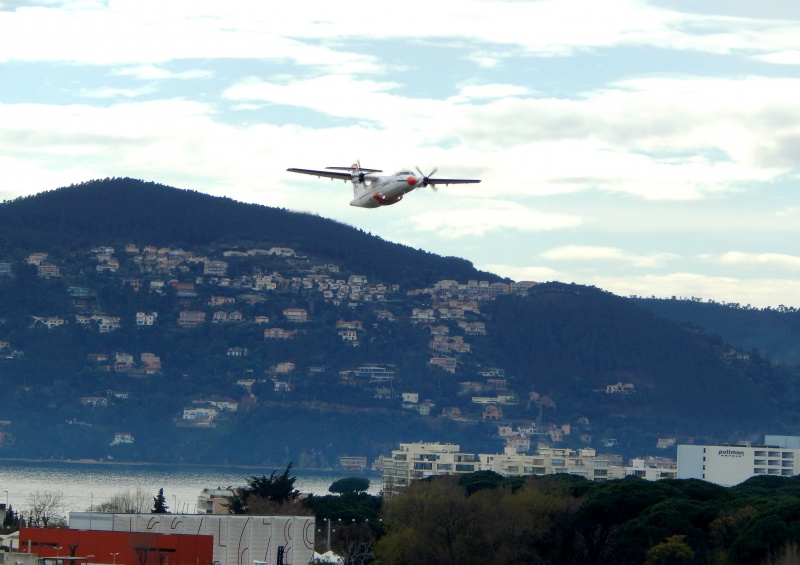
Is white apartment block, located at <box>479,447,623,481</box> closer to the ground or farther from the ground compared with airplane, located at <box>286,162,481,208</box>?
closer to the ground

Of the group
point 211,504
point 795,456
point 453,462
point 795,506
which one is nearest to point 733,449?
point 795,456

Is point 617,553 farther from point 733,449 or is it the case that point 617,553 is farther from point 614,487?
point 733,449

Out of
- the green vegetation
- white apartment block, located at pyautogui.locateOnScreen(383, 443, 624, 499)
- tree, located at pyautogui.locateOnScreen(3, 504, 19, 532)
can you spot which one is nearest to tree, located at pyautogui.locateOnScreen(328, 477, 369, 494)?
white apartment block, located at pyautogui.locateOnScreen(383, 443, 624, 499)

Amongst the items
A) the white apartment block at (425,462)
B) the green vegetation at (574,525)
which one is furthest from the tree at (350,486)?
the green vegetation at (574,525)

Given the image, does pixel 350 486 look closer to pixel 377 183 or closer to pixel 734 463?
pixel 734 463

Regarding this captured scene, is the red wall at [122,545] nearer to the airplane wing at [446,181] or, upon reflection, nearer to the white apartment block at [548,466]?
the airplane wing at [446,181]

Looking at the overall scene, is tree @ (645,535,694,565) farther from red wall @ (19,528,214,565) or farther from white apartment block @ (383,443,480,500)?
white apartment block @ (383,443,480,500)
